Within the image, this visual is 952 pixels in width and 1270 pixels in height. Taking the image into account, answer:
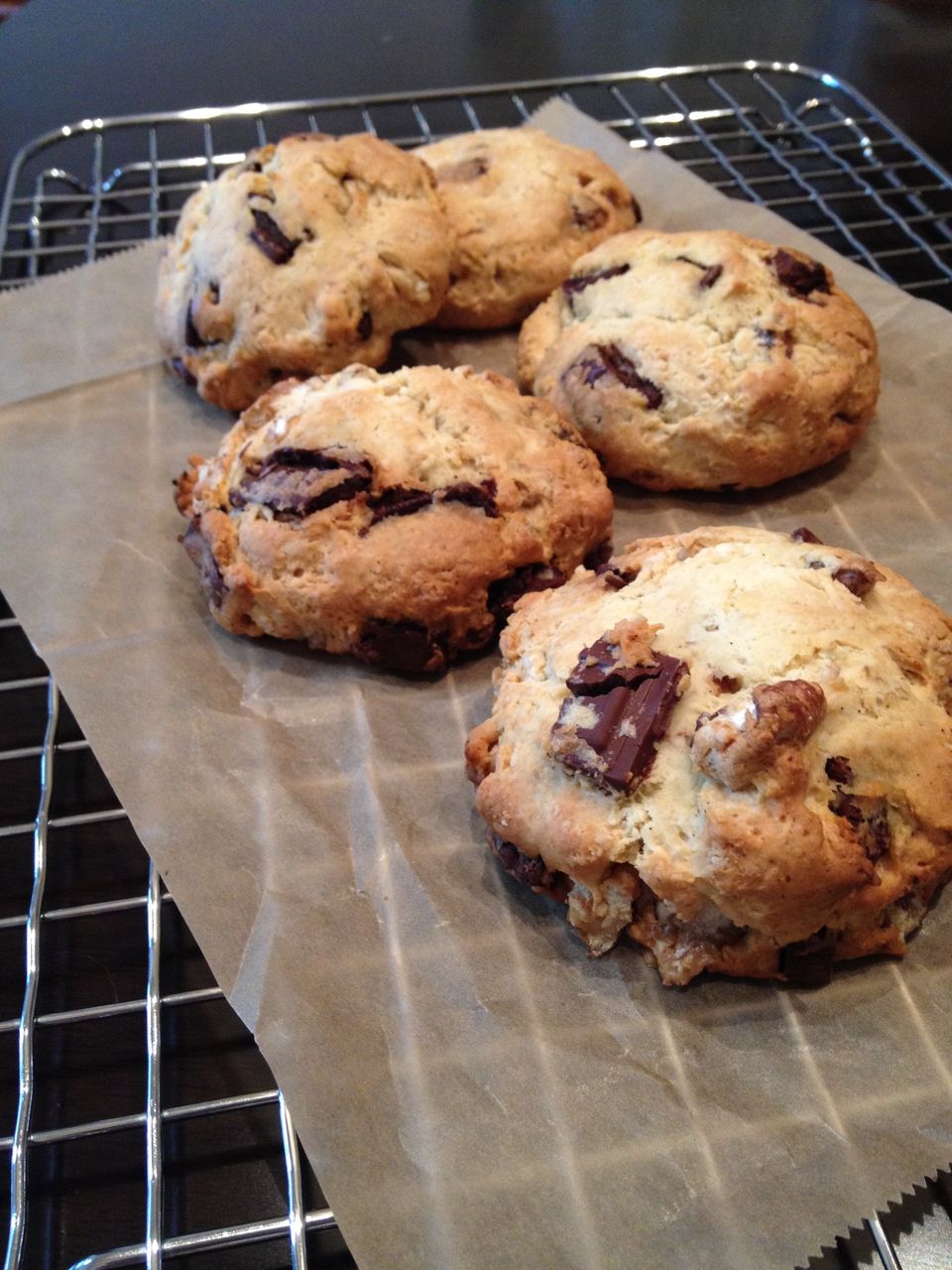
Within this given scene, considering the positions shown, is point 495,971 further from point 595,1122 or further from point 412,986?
point 595,1122

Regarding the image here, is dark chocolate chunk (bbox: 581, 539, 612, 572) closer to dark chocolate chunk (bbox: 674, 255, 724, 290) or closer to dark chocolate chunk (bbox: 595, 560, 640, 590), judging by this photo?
dark chocolate chunk (bbox: 595, 560, 640, 590)

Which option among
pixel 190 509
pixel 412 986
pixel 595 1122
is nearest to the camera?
pixel 595 1122

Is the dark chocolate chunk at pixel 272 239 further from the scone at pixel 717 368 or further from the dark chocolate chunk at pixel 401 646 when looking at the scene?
the dark chocolate chunk at pixel 401 646

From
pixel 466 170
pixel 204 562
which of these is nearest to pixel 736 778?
pixel 204 562

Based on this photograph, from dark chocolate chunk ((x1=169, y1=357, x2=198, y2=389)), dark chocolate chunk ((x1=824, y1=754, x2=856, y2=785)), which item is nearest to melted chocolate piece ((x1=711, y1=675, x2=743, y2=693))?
dark chocolate chunk ((x1=824, y1=754, x2=856, y2=785))

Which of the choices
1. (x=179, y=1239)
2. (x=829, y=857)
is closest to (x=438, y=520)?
(x=829, y=857)

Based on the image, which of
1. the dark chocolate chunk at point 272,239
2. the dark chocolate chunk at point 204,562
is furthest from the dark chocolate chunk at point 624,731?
the dark chocolate chunk at point 272,239
